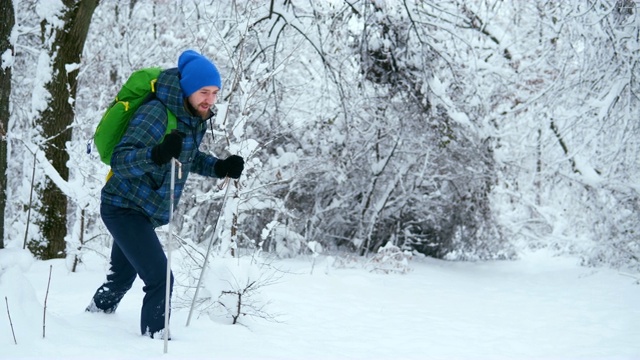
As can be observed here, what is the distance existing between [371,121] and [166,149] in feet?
20.3

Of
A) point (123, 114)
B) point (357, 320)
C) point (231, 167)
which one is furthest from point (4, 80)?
point (357, 320)

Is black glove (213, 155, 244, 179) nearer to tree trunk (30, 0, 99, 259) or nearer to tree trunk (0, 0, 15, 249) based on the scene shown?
tree trunk (0, 0, 15, 249)

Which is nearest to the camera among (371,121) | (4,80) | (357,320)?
(4,80)

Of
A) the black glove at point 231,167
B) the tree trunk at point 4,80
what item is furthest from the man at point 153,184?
the tree trunk at point 4,80

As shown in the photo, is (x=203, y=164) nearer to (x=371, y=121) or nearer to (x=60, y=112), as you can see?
(x=60, y=112)

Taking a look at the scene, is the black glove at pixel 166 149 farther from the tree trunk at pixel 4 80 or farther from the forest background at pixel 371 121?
the forest background at pixel 371 121

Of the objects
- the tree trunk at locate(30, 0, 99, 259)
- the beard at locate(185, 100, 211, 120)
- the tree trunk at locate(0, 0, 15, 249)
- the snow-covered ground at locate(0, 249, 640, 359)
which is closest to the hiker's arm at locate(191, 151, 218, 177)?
the beard at locate(185, 100, 211, 120)

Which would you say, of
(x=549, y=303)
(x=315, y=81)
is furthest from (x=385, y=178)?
(x=549, y=303)

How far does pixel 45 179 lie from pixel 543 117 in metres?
6.39

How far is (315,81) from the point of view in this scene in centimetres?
930

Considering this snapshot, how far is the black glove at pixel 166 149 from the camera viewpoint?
276 cm

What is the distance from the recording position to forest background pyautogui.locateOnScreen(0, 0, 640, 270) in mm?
6137

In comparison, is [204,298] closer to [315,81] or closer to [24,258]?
[24,258]

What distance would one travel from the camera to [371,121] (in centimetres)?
876
